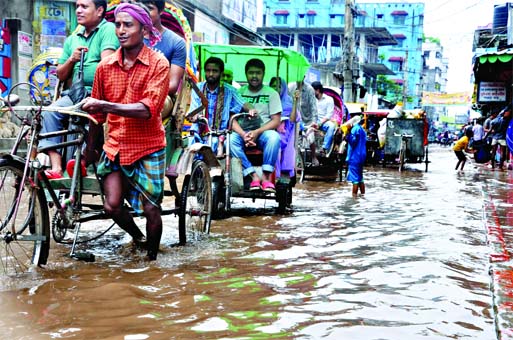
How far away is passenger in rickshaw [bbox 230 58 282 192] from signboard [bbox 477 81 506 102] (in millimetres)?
15583

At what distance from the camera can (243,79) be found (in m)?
9.70

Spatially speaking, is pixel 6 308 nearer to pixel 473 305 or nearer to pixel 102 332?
pixel 102 332

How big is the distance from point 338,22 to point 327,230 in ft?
205

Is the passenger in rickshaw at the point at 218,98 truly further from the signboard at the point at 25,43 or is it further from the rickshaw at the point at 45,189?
the signboard at the point at 25,43

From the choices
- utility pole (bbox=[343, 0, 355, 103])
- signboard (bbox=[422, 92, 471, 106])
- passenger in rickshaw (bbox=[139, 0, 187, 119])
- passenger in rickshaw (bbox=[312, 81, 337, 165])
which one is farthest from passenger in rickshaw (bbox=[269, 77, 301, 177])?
signboard (bbox=[422, 92, 471, 106])

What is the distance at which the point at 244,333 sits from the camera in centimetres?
333

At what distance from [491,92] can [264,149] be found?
16185 millimetres

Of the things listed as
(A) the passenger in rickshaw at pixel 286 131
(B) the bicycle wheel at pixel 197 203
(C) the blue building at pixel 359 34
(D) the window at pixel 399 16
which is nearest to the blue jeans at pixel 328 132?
(A) the passenger in rickshaw at pixel 286 131

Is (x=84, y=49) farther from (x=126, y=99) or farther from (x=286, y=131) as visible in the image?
(x=286, y=131)

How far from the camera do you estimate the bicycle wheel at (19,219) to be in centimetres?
421

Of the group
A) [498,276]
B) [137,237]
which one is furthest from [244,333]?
[498,276]

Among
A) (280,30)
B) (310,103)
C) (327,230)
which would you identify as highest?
(280,30)

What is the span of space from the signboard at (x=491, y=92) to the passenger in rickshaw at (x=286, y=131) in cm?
1457

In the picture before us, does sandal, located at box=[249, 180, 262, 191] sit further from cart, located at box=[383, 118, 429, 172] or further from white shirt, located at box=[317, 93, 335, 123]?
cart, located at box=[383, 118, 429, 172]
